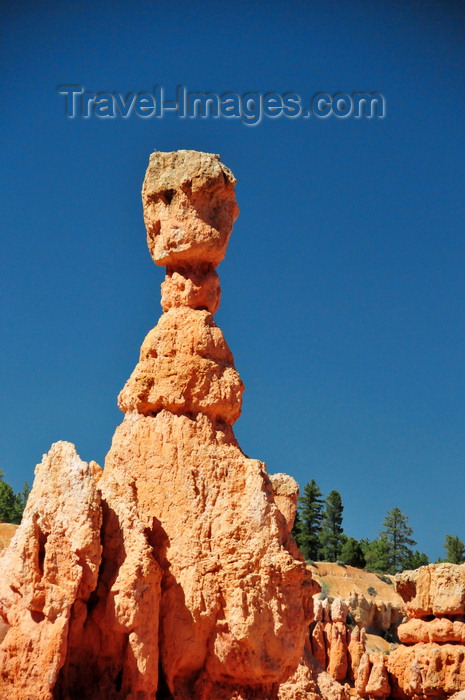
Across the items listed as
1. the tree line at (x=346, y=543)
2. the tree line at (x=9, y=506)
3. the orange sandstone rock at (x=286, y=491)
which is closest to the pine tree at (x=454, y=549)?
the tree line at (x=346, y=543)

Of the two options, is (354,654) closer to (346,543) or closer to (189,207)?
(189,207)

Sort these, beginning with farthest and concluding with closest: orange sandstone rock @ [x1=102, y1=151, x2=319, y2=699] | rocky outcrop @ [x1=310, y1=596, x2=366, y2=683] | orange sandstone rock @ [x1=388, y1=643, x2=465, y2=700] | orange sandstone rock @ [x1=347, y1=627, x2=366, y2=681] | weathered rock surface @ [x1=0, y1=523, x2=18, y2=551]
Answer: weathered rock surface @ [x1=0, y1=523, x2=18, y2=551]
orange sandstone rock @ [x1=347, y1=627, x2=366, y2=681]
rocky outcrop @ [x1=310, y1=596, x2=366, y2=683]
orange sandstone rock @ [x1=388, y1=643, x2=465, y2=700]
orange sandstone rock @ [x1=102, y1=151, x2=319, y2=699]

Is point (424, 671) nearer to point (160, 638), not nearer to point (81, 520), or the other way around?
point (160, 638)

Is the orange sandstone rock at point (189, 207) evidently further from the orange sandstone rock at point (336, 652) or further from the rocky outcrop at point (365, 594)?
the rocky outcrop at point (365, 594)

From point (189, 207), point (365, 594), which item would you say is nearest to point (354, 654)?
point (189, 207)

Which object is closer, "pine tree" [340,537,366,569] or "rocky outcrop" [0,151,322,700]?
"rocky outcrop" [0,151,322,700]

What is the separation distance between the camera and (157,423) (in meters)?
14.7

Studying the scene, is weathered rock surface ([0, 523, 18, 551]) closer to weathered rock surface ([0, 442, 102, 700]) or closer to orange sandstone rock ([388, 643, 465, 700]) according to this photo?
orange sandstone rock ([388, 643, 465, 700])

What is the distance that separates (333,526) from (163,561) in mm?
65739

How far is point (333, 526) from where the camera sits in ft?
255

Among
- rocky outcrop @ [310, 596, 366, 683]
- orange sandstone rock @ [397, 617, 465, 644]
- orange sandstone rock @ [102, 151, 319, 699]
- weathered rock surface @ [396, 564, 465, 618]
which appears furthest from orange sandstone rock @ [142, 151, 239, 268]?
rocky outcrop @ [310, 596, 366, 683]

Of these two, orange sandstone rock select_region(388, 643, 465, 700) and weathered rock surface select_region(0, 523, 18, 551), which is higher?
weathered rock surface select_region(0, 523, 18, 551)

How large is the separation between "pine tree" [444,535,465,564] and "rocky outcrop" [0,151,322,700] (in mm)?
56500

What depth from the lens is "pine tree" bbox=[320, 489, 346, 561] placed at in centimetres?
7681
